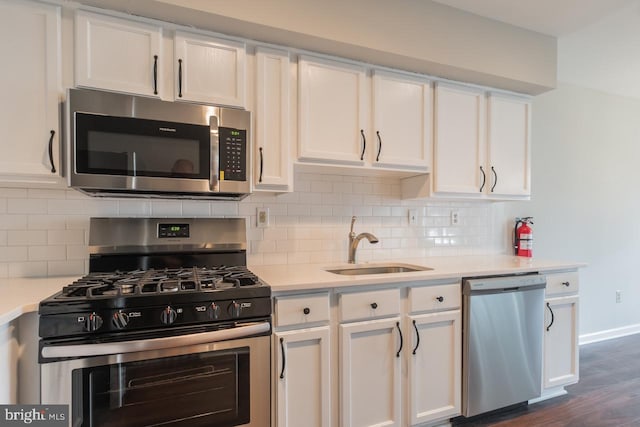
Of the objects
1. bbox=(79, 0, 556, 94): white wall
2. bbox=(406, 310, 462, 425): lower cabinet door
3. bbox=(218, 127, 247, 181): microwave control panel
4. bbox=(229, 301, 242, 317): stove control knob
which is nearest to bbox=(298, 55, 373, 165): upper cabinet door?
bbox=(79, 0, 556, 94): white wall

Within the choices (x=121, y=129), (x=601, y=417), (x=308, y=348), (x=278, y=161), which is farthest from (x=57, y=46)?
(x=601, y=417)

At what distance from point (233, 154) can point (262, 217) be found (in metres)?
0.52

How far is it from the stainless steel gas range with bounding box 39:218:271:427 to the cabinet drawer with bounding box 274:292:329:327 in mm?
80

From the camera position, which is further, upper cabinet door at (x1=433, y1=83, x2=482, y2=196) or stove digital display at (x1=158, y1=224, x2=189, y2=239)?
upper cabinet door at (x1=433, y1=83, x2=482, y2=196)

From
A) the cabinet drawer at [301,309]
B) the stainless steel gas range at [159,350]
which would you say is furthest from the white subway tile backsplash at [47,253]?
the cabinet drawer at [301,309]

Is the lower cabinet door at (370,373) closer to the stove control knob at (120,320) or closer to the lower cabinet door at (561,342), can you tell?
the stove control knob at (120,320)

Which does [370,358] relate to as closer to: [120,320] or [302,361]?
[302,361]

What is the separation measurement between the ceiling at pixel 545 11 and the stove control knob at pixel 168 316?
2208 millimetres

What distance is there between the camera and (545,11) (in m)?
2.12

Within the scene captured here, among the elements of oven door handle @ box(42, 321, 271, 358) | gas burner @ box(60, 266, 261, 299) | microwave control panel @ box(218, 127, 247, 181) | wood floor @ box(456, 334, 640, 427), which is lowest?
wood floor @ box(456, 334, 640, 427)

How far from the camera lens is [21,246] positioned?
5.64ft

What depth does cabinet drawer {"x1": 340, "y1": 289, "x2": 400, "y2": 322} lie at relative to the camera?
172 centimetres

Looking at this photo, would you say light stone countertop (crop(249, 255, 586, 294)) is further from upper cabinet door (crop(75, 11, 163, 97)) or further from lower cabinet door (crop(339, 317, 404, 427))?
upper cabinet door (crop(75, 11, 163, 97))

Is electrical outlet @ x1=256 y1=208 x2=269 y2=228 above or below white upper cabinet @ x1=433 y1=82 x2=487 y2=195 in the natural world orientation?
below
